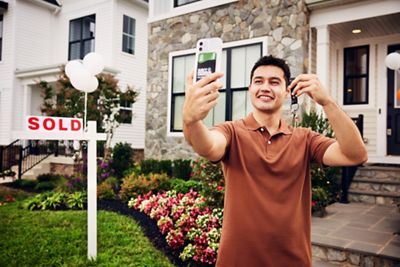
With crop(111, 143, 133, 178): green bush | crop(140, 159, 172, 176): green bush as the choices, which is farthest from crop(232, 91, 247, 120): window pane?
crop(111, 143, 133, 178): green bush

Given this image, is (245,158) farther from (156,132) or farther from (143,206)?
(156,132)

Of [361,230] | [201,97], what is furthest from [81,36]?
[201,97]

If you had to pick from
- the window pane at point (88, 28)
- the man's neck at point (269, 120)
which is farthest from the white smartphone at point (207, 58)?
the window pane at point (88, 28)

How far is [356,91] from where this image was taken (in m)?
8.03

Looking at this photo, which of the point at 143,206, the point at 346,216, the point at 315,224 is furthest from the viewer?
the point at 143,206

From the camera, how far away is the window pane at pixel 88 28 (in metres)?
13.7

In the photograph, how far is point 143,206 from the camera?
577 centimetres

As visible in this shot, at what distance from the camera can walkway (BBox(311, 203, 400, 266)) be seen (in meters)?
3.64

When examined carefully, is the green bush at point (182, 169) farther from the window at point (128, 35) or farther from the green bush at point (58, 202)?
the window at point (128, 35)

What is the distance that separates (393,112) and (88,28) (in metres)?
11.5

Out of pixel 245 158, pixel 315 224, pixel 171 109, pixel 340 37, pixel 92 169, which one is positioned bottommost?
pixel 315 224

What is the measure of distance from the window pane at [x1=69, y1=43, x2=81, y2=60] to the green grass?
9.54 meters

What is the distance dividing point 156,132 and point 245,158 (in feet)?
26.2

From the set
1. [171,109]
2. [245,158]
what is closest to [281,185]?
[245,158]
